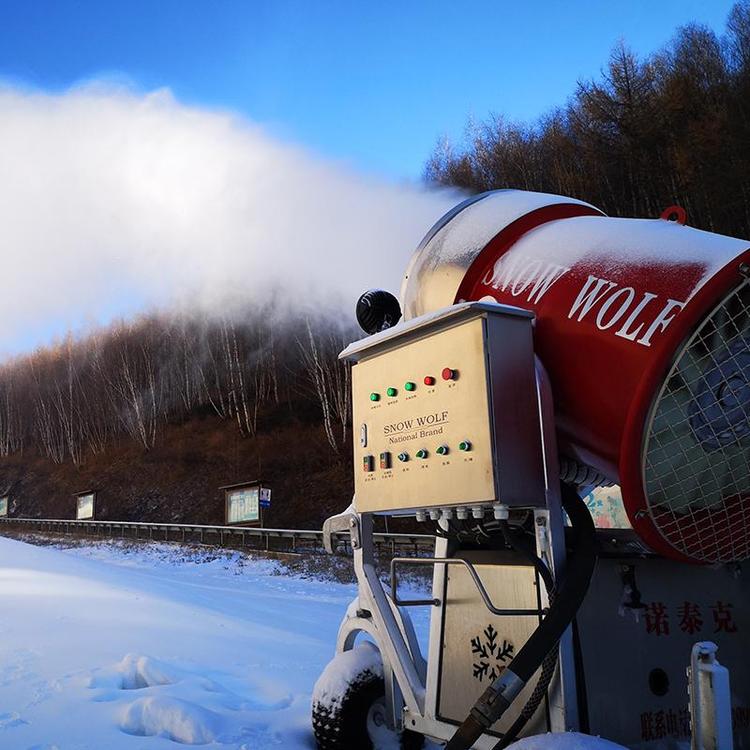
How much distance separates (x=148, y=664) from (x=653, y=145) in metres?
29.1

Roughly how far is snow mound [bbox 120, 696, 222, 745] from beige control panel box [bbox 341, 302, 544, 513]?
157 cm

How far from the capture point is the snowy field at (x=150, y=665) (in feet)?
12.0

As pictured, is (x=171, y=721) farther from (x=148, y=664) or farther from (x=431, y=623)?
(x=431, y=623)

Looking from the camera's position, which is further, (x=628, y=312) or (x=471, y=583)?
(x=471, y=583)

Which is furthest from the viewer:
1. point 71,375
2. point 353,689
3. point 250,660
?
point 71,375

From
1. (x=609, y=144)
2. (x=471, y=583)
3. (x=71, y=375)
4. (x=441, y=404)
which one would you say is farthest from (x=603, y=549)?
(x=71, y=375)

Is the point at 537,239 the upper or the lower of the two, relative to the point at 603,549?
upper

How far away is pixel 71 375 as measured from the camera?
53.2m

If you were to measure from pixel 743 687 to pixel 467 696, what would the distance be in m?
1.19

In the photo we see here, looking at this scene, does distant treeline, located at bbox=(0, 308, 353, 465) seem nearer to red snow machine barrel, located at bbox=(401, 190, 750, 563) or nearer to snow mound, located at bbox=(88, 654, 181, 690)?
snow mound, located at bbox=(88, 654, 181, 690)

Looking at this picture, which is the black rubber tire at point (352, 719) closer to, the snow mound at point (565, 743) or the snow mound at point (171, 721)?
the snow mound at point (171, 721)

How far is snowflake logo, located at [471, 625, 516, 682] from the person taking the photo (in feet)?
9.94

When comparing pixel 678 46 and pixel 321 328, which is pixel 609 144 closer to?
pixel 678 46

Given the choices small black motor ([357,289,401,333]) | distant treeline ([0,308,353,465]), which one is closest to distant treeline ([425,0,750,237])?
distant treeline ([0,308,353,465])
